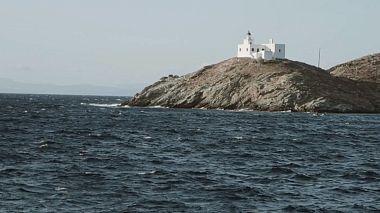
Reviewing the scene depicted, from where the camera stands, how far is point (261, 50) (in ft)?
573

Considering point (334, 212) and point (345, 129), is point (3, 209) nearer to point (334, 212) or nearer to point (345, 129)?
point (334, 212)

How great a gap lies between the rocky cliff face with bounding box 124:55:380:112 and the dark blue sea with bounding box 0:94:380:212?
213 feet

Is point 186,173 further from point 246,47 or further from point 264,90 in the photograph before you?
point 246,47

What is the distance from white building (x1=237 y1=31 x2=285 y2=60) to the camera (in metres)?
173

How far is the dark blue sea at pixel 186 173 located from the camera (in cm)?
3083

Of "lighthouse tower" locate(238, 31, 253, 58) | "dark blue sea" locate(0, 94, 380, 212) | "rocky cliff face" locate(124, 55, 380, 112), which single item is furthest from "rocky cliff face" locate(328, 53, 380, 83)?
"dark blue sea" locate(0, 94, 380, 212)

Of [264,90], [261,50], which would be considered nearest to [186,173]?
[264,90]

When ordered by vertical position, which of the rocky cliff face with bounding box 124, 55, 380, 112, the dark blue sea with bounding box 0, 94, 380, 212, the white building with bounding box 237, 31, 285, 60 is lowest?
the dark blue sea with bounding box 0, 94, 380, 212

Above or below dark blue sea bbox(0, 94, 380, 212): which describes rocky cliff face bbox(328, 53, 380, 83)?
above

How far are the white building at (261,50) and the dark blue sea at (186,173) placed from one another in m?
103

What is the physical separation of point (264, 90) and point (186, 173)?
103 meters

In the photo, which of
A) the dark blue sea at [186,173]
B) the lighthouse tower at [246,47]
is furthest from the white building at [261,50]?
the dark blue sea at [186,173]

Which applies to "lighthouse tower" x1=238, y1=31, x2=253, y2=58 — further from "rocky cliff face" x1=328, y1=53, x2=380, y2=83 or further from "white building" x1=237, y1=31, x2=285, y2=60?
Answer: "rocky cliff face" x1=328, y1=53, x2=380, y2=83

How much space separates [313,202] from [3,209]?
16.2 meters
